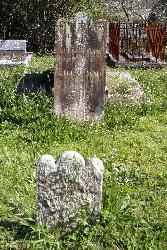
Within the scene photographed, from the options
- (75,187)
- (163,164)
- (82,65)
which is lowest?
(163,164)

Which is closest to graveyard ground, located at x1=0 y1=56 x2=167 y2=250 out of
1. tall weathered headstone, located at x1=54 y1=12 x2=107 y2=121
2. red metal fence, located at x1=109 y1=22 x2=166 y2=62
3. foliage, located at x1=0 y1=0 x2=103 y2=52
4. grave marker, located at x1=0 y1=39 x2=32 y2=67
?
tall weathered headstone, located at x1=54 y1=12 x2=107 y2=121

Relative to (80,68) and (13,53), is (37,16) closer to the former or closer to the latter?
(13,53)

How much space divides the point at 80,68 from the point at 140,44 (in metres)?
6.93

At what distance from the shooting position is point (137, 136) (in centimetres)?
655

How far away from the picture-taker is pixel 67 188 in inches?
149

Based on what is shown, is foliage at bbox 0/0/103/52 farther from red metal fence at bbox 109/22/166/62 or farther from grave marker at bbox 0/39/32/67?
grave marker at bbox 0/39/32/67

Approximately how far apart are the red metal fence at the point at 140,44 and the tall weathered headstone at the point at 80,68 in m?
5.86

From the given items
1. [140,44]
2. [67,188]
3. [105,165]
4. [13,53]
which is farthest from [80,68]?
[140,44]

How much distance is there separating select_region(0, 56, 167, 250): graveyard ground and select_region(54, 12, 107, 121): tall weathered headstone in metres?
0.27

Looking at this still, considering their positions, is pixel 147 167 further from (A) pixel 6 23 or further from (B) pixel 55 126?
(A) pixel 6 23

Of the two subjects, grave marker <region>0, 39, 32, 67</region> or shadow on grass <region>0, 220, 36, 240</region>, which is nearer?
shadow on grass <region>0, 220, 36, 240</region>

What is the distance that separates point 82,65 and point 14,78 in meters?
3.25

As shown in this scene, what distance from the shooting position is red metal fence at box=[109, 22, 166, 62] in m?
12.7

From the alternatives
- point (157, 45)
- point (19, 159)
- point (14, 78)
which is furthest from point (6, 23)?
point (19, 159)
